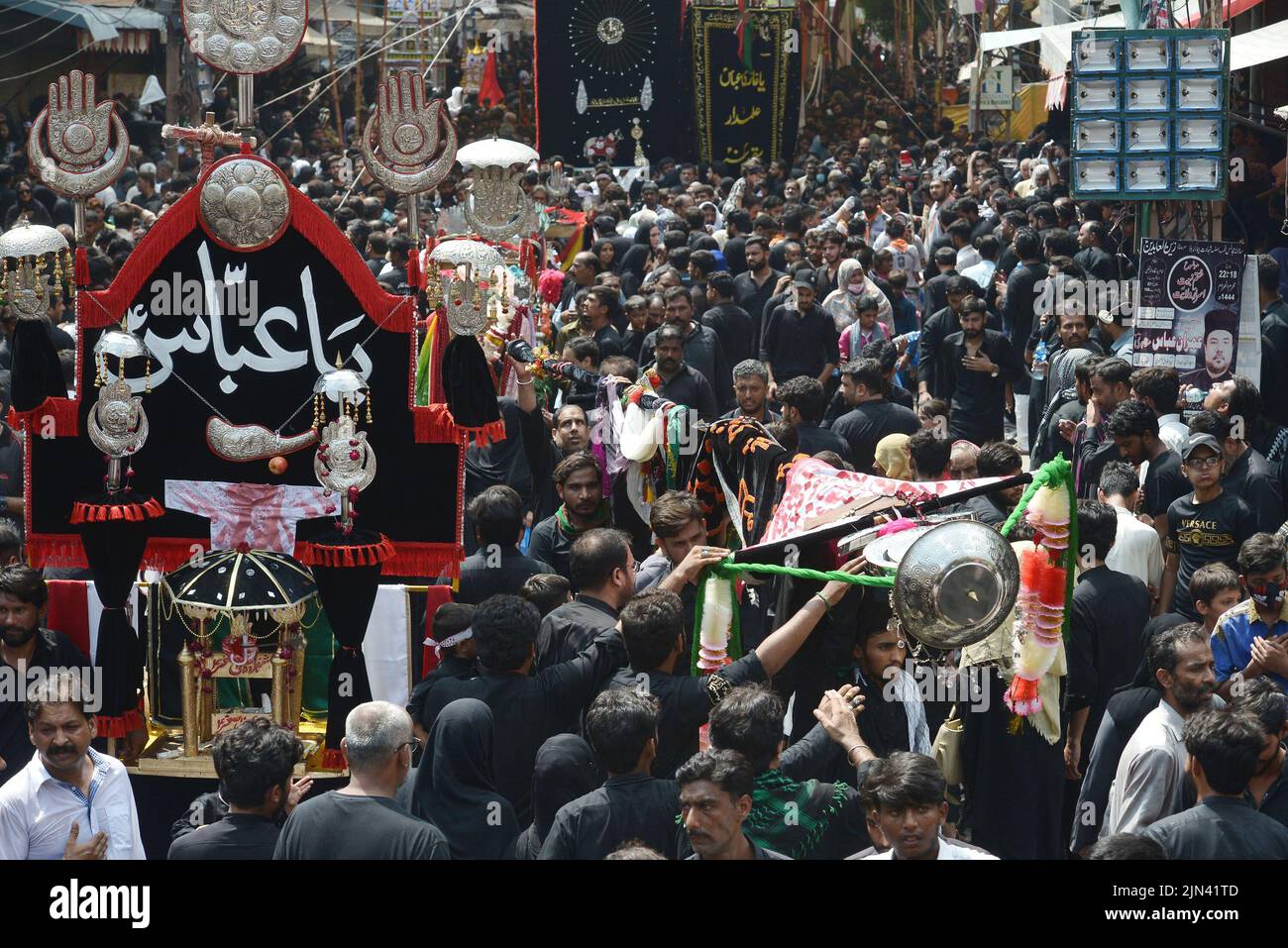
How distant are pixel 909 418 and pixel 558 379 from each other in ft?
6.62

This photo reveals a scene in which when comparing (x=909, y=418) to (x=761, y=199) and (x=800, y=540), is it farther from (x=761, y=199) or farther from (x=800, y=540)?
(x=761, y=199)

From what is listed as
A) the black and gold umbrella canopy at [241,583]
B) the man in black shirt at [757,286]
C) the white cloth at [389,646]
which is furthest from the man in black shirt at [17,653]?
the man in black shirt at [757,286]

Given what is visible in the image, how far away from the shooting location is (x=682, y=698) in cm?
493

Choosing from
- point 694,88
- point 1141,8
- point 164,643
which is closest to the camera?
point 164,643

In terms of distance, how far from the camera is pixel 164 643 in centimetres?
628

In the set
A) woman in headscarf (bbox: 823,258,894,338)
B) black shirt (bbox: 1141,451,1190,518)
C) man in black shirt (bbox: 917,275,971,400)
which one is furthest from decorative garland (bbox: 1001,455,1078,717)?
woman in headscarf (bbox: 823,258,894,338)

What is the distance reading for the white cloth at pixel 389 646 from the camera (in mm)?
6469

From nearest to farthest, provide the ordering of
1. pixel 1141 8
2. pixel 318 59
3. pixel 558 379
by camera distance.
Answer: pixel 558 379
pixel 1141 8
pixel 318 59

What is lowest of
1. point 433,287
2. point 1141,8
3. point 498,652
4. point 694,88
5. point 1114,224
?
point 498,652

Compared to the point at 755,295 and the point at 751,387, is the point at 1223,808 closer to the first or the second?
the point at 751,387

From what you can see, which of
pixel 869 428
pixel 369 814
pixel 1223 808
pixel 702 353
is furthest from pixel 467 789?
pixel 702 353

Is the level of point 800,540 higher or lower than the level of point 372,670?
higher

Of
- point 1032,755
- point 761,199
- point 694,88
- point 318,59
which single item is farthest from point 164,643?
point 318,59

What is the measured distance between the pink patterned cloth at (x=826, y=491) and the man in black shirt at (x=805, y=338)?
520 centimetres
